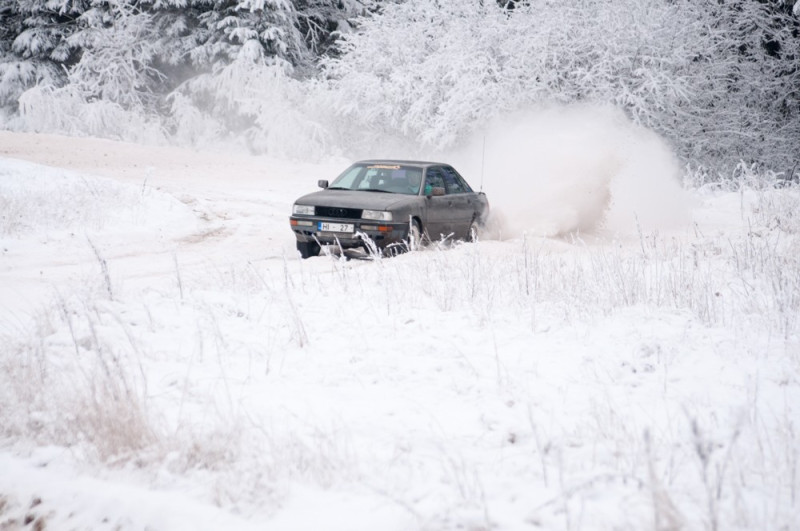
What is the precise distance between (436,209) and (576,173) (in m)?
5.54

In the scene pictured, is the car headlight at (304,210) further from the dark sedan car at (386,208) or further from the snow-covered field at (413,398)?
the snow-covered field at (413,398)

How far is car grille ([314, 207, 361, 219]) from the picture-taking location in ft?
30.7

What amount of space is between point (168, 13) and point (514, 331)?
32.3 meters

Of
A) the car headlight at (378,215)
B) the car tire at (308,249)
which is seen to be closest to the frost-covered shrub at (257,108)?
the car tire at (308,249)

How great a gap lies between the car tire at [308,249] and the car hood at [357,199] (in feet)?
2.06

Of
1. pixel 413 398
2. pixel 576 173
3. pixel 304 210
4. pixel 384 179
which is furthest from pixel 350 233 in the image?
pixel 576 173

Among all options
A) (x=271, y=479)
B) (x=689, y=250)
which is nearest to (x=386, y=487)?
(x=271, y=479)

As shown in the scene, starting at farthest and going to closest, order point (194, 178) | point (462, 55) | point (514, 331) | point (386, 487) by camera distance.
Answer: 1. point (462, 55)
2. point (194, 178)
3. point (514, 331)
4. point (386, 487)

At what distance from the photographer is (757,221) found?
467 inches

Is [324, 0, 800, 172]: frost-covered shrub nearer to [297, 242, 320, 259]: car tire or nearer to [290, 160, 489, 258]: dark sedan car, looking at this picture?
[290, 160, 489, 258]: dark sedan car

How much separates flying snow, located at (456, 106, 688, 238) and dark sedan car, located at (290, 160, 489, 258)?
1821 millimetres

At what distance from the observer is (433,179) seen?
35.6 feet

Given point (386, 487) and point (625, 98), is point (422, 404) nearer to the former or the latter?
point (386, 487)

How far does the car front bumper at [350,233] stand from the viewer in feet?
30.3
